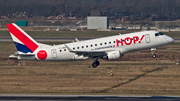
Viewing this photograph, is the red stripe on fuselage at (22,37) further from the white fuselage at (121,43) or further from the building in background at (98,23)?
the building in background at (98,23)

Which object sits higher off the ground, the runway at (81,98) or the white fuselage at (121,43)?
the white fuselage at (121,43)

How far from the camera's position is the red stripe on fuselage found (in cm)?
5531

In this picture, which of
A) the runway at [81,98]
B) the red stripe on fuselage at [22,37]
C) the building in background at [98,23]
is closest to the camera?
the runway at [81,98]

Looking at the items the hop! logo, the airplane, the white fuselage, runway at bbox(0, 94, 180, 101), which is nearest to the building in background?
the airplane

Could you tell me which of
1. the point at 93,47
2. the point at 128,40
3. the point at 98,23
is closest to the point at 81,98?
the point at 93,47

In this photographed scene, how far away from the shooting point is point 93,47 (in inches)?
2140

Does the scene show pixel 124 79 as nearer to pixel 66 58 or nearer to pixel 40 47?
pixel 66 58

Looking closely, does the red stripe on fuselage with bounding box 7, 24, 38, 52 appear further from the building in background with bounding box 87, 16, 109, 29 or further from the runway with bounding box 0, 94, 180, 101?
the building in background with bounding box 87, 16, 109, 29

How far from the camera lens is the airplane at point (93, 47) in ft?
176

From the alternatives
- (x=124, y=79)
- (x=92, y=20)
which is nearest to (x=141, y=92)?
(x=124, y=79)

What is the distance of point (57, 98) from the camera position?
1923 inches

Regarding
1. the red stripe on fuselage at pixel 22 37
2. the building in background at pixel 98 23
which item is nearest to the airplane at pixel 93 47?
the red stripe on fuselage at pixel 22 37

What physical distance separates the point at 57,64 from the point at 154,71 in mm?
22872

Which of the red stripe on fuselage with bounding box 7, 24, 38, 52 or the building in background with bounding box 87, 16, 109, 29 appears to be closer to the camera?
the red stripe on fuselage with bounding box 7, 24, 38, 52
